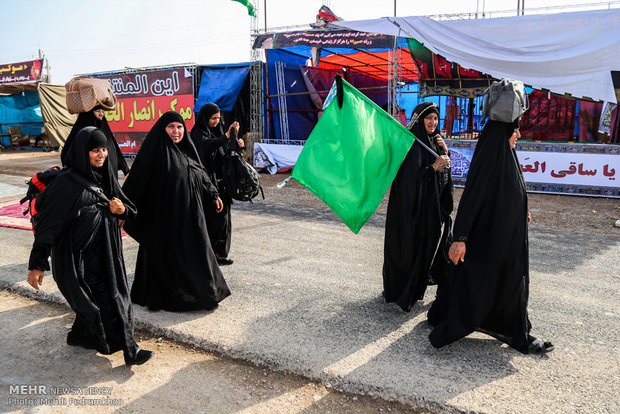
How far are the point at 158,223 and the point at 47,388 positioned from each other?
131 cm

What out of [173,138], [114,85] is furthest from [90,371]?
[114,85]

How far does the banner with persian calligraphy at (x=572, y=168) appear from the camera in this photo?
8.73 m

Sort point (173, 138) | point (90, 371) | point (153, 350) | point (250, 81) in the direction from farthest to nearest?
point (250, 81), point (173, 138), point (153, 350), point (90, 371)

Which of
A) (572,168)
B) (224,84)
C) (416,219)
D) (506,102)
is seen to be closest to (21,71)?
(224,84)

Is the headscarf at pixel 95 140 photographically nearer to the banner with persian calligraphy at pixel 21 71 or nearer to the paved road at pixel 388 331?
the paved road at pixel 388 331

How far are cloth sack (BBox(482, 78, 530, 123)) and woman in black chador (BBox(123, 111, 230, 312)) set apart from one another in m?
2.19

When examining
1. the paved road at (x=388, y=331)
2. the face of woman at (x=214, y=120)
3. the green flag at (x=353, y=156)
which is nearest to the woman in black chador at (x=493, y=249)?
the paved road at (x=388, y=331)

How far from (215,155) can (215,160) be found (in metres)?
0.05

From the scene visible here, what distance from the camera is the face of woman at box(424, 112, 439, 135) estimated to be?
11.6 ft

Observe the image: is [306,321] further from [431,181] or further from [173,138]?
[173,138]

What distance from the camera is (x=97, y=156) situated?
266 centimetres

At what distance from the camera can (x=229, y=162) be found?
4.80 m

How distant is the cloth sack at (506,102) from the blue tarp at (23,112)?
2495cm

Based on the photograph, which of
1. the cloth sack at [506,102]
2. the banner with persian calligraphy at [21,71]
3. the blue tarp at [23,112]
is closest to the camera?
the cloth sack at [506,102]
